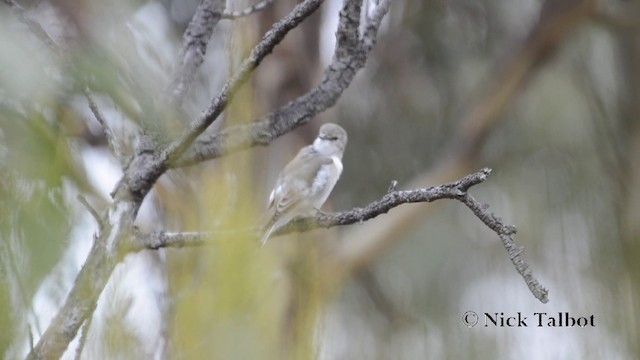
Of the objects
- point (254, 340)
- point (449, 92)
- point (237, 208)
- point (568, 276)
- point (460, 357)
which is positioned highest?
point (449, 92)

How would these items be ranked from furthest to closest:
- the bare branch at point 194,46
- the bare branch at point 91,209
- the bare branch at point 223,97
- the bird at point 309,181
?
the bird at point 309,181
the bare branch at point 194,46
the bare branch at point 223,97
the bare branch at point 91,209

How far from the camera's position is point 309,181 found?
2.62 m

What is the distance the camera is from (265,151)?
3.27 meters

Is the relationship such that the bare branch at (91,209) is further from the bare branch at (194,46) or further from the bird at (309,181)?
the bird at (309,181)

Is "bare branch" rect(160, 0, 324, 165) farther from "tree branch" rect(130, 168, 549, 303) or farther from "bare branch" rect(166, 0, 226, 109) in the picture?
"bare branch" rect(166, 0, 226, 109)

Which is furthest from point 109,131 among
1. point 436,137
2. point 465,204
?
point 436,137

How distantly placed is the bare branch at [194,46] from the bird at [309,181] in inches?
24.8

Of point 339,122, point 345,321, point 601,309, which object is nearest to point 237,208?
point 601,309

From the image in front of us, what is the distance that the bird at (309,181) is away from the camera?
8.07 feet

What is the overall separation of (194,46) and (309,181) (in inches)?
39.8

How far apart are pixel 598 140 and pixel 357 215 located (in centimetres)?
227

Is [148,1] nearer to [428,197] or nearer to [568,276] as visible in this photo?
[568,276]

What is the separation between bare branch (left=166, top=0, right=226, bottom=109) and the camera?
156 centimetres

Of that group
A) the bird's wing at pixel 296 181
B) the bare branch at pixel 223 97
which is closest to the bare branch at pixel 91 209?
the bare branch at pixel 223 97
